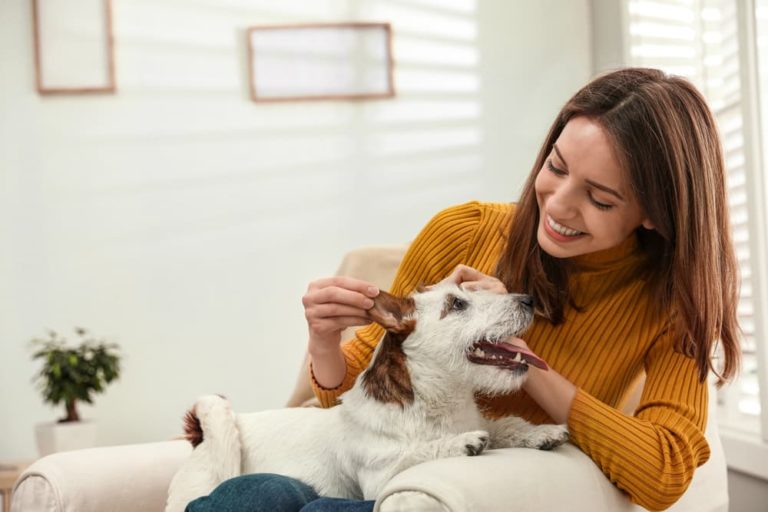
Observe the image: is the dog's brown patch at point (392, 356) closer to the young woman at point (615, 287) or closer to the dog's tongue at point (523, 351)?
the young woman at point (615, 287)

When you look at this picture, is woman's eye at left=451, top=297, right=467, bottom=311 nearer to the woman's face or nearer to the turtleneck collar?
the woman's face

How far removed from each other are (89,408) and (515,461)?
2.75 metres

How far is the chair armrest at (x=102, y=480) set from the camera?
160 centimetres

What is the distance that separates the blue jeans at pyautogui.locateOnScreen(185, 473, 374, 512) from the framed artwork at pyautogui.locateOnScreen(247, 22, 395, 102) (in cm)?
254

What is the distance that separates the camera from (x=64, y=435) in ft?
10.6

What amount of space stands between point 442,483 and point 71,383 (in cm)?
248

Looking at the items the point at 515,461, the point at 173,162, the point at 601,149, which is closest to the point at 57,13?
the point at 173,162

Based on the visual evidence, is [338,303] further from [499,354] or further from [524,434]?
[524,434]

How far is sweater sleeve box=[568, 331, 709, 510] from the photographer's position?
143 centimetres

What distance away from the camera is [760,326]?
2465mm

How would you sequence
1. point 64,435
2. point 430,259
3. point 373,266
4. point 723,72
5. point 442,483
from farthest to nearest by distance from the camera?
point 64,435, point 723,72, point 373,266, point 430,259, point 442,483

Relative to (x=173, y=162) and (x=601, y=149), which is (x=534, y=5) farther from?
(x=601, y=149)

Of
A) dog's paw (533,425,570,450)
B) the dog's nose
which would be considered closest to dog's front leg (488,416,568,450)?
dog's paw (533,425,570,450)

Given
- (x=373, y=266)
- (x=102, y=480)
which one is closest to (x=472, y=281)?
(x=102, y=480)
